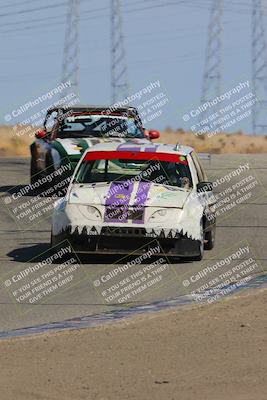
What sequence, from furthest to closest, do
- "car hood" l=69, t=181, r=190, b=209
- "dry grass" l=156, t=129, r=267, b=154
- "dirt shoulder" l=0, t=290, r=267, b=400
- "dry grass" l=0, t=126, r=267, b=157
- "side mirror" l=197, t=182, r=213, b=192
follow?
"dry grass" l=156, t=129, r=267, b=154
"dry grass" l=0, t=126, r=267, b=157
"side mirror" l=197, t=182, r=213, b=192
"car hood" l=69, t=181, r=190, b=209
"dirt shoulder" l=0, t=290, r=267, b=400

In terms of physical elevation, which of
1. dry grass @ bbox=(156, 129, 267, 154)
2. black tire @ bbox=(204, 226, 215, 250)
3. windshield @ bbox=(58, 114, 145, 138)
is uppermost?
windshield @ bbox=(58, 114, 145, 138)

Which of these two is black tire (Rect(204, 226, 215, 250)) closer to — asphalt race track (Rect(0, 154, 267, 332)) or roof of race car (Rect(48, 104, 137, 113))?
asphalt race track (Rect(0, 154, 267, 332))

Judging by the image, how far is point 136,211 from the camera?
43.0ft

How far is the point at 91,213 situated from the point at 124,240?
493mm

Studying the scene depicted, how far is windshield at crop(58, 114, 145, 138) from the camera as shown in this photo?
21812 mm

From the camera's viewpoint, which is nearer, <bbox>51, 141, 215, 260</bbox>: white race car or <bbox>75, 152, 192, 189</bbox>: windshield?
<bbox>51, 141, 215, 260</bbox>: white race car

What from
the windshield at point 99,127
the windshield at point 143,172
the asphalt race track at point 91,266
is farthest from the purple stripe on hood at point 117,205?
the windshield at point 99,127

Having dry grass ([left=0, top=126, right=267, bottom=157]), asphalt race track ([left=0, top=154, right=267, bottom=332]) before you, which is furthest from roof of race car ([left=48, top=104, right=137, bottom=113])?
dry grass ([left=0, top=126, right=267, bottom=157])

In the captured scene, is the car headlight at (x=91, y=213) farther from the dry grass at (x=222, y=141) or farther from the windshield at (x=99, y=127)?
the dry grass at (x=222, y=141)

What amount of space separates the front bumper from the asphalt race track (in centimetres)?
20

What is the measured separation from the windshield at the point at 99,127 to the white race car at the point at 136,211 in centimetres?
749

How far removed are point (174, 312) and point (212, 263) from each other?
3.64 meters

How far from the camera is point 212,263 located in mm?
13586

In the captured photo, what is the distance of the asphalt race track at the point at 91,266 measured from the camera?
34.6ft
